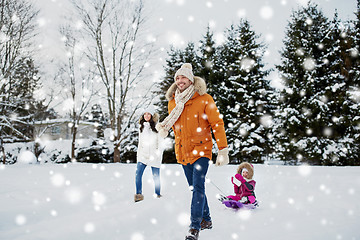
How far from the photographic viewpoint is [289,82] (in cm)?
1573

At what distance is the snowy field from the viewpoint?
2557 mm

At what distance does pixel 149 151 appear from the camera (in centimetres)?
456

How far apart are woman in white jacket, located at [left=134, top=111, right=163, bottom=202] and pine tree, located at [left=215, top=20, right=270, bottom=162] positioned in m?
12.1

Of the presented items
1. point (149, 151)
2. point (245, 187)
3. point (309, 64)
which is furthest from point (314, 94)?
point (149, 151)

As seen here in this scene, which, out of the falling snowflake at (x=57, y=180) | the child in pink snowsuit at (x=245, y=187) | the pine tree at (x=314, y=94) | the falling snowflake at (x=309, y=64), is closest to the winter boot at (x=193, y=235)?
the child in pink snowsuit at (x=245, y=187)

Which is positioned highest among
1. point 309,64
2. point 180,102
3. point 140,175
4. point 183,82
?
point 309,64

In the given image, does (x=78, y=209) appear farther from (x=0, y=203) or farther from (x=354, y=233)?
(x=354, y=233)

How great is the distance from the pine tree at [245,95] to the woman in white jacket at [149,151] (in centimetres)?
1210

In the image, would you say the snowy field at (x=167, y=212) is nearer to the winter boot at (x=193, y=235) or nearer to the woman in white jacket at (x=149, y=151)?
the winter boot at (x=193, y=235)

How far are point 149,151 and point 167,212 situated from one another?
144cm

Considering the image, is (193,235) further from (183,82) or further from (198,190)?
(183,82)

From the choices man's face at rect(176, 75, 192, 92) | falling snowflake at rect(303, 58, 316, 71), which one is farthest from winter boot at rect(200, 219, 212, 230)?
falling snowflake at rect(303, 58, 316, 71)

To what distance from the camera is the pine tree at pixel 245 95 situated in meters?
15.9

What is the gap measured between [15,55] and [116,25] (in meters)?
5.76
